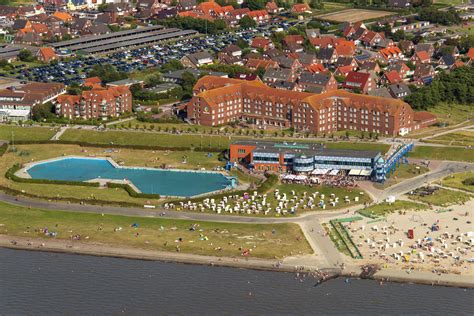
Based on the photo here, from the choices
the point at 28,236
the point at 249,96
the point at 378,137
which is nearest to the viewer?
the point at 28,236

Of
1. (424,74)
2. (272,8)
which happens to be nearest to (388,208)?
(424,74)

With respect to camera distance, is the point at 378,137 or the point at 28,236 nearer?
the point at 28,236

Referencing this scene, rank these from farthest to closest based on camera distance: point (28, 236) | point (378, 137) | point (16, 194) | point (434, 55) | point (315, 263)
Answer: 1. point (434, 55)
2. point (378, 137)
3. point (16, 194)
4. point (28, 236)
5. point (315, 263)

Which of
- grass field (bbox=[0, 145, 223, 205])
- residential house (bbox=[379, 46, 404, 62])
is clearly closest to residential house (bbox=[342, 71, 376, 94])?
residential house (bbox=[379, 46, 404, 62])

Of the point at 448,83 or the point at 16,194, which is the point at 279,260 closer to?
the point at 16,194

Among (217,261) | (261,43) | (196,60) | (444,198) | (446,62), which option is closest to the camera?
(217,261)

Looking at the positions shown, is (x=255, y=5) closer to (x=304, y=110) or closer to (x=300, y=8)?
(x=300, y=8)

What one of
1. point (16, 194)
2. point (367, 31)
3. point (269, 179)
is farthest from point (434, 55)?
point (16, 194)

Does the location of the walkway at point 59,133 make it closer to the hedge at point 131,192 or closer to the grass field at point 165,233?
the hedge at point 131,192
